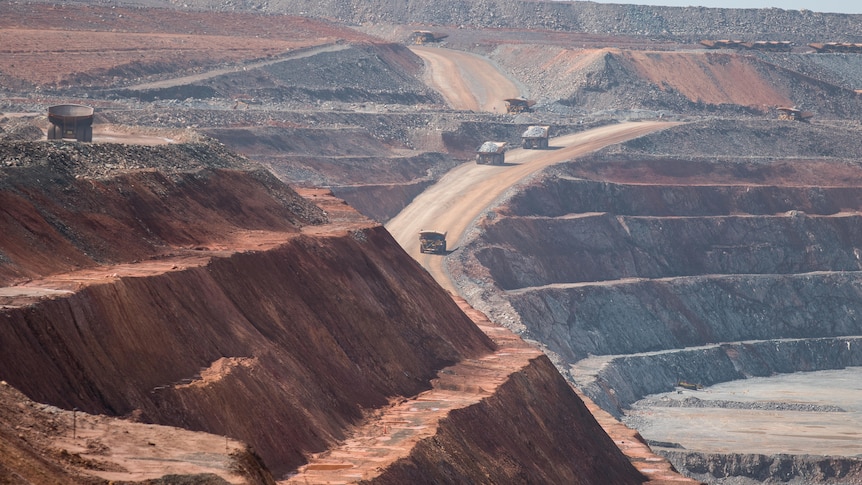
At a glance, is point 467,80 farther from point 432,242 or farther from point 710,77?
point 432,242

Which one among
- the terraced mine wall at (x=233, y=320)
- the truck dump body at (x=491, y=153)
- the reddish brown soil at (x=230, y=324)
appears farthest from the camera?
the truck dump body at (x=491, y=153)

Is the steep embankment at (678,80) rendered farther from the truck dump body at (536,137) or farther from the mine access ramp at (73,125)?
the mine access ramp at (73,125)

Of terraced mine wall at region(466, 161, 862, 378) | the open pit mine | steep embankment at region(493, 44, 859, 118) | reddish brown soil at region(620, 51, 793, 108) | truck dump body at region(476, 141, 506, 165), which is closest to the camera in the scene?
the open pit mine

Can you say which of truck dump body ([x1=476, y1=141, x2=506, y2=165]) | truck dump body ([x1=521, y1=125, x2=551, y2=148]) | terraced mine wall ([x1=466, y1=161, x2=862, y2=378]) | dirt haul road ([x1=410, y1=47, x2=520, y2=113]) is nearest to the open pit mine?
terraced mine wall ([x1=466, y1=161, x2=862, y2=378])

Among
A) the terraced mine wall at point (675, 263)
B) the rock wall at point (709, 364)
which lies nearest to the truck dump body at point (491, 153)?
the terraced mine wall at point (675, 263)

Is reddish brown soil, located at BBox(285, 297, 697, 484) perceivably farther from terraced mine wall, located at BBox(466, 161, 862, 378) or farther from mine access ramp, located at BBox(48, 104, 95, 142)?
terraced mine wall, located at BBox(466, 161, 862, 378)

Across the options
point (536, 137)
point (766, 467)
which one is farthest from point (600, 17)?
point (766, 467)

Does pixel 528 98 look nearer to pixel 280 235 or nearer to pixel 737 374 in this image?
pixel 737 374
